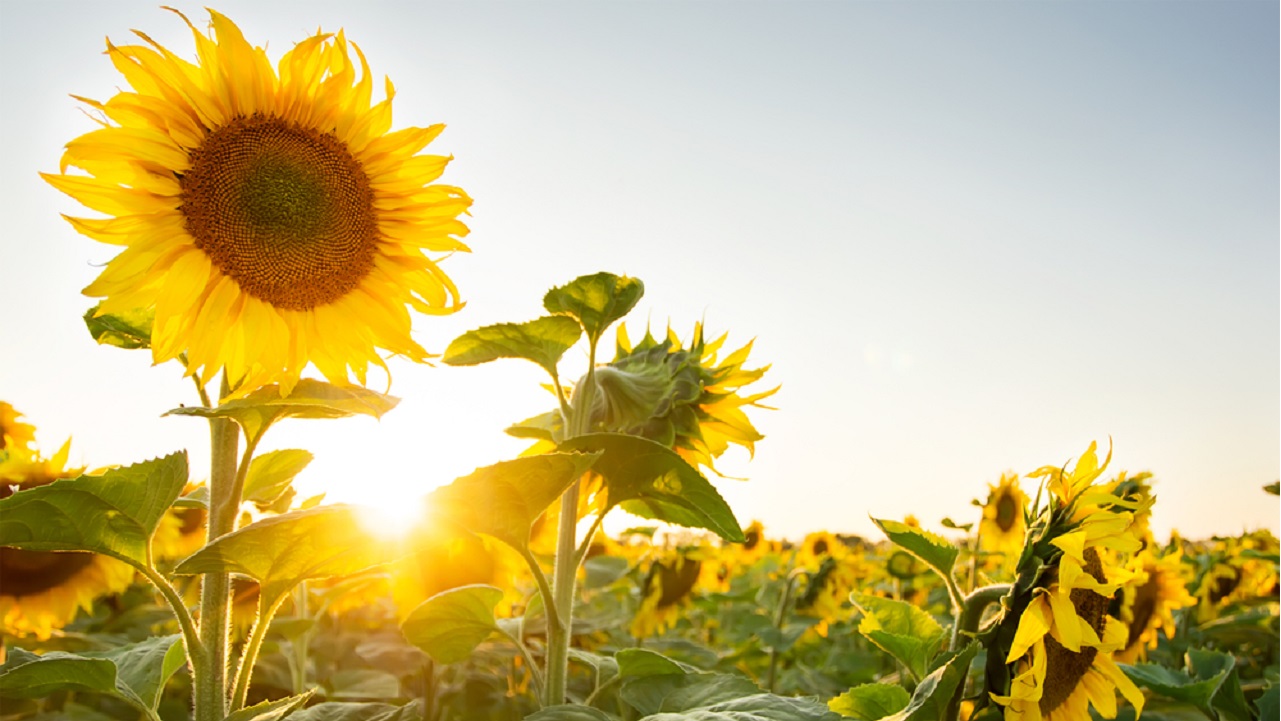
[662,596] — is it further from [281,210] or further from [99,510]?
[99,510]

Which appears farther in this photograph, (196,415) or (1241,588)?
(1241,588)

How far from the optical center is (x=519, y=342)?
2049 millimetres

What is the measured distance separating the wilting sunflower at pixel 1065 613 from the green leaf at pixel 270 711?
1.21 meters

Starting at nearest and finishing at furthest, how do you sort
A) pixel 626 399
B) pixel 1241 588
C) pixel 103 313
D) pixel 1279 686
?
pixel 103 313, pixel 626 399, pixel 1279 686, pixel 1241 588

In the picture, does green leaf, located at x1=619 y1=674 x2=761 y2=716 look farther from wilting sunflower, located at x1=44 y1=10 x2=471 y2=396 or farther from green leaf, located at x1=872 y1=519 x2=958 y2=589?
wilting sunflower, located at x1=44 y1=10 x2=471 y2=396

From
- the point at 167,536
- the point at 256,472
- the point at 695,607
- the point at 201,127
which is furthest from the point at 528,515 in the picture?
the point at 695,607

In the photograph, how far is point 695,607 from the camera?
6688 millimetres

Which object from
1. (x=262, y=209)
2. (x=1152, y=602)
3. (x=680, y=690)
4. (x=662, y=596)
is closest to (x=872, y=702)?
(x=680, y=690)

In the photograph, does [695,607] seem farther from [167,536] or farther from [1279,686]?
[1279,686]

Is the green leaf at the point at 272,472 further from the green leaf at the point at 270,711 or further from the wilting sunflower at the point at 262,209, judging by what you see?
the green leaf at the point at 270,711

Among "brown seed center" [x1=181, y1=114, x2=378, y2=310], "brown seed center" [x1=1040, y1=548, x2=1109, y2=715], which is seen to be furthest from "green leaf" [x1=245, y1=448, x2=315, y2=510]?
"brown seed center" [x1=1040, y1=548, x2=1109, y2=715]

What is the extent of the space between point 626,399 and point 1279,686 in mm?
2177

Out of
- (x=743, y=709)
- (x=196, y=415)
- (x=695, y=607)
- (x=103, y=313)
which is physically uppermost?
(x=103, y=313)

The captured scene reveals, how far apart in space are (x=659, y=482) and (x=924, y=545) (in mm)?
541
